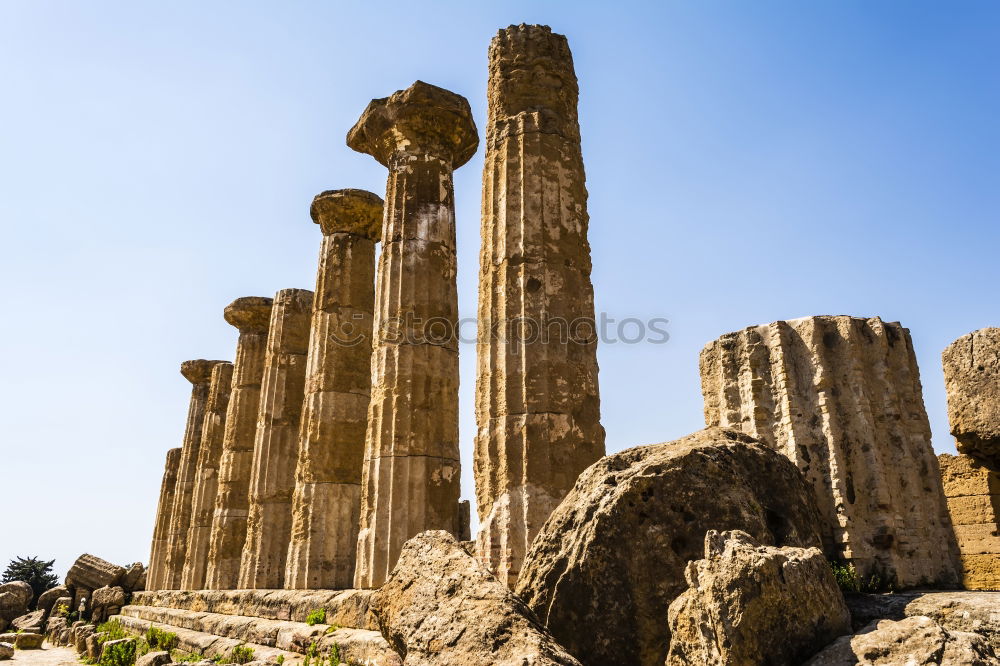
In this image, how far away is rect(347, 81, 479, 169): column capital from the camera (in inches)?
464

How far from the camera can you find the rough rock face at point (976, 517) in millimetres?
11195

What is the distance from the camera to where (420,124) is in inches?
467

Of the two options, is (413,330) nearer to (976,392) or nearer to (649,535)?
(649,535)

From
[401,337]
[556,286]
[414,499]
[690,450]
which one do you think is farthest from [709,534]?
[401,337]

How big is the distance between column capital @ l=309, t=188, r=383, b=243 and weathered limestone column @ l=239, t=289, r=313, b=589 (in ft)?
9.35

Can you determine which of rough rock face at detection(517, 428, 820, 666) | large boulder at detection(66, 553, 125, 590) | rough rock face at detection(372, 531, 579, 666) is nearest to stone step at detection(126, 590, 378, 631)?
rough rock face at detection(372, 531, 579, 666)

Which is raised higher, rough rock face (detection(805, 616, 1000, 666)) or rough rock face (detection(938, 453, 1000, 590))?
rough rock face (detection(938, 453, 1000, 590))

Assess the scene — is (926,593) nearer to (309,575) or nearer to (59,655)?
(309,575)

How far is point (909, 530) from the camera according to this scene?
4.96 meters

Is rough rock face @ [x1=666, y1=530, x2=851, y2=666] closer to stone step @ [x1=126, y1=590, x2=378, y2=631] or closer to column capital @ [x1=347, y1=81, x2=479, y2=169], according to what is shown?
stone step @ [x1=126, y1=590, x2=378, y2=631]

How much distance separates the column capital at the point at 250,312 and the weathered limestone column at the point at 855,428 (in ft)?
53.1

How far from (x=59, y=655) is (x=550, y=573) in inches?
695

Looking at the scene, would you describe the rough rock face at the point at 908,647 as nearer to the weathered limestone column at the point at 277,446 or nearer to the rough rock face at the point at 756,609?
the rough rock face at the point at 756,609

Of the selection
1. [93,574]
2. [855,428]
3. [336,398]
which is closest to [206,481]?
[93,574]
